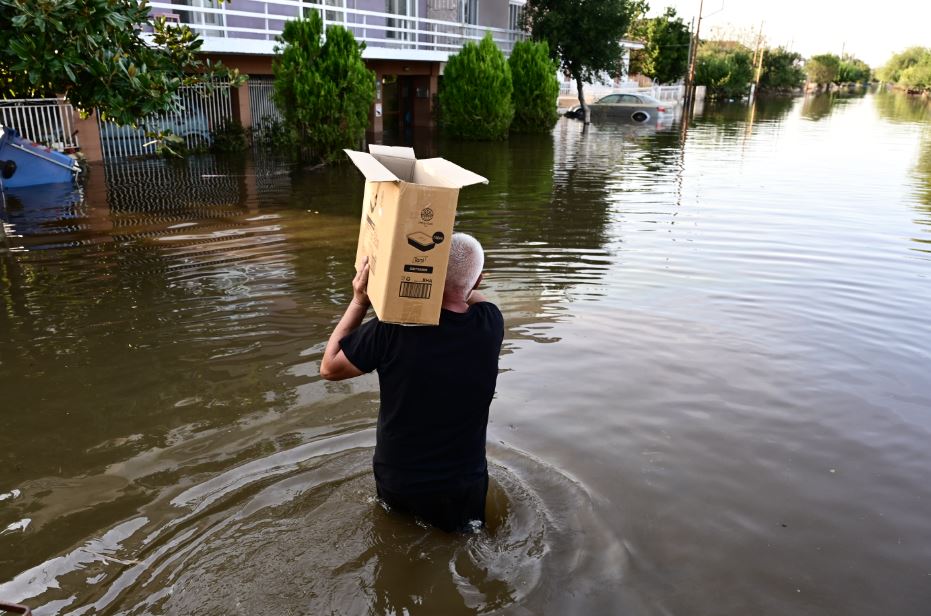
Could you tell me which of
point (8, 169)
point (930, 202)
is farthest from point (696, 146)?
point (8, 169)

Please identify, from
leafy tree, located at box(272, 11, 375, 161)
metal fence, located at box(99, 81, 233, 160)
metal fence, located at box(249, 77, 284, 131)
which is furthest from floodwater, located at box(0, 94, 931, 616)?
metal fence, located at box(249, 77, 284, 131)

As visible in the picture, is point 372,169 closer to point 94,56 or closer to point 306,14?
point 94,56

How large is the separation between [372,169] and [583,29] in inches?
1101

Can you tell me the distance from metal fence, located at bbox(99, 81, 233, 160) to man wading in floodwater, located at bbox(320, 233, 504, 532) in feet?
51.6

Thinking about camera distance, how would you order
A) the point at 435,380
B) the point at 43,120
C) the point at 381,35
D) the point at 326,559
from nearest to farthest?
the point at 435,380 → the point at 326,559 → the point at 43,120 → the point at 381,35

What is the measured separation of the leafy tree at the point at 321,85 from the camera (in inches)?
635

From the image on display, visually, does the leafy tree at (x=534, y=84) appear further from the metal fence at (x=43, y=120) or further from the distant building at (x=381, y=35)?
the metal fence at (x=43, y=120)

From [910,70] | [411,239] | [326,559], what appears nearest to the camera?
[411,239]

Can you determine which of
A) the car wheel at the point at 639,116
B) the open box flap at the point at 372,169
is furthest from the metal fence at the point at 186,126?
the car wheel at the point at 639,116

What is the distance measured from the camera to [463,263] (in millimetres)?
2768

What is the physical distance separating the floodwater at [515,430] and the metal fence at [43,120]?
5.18 metres

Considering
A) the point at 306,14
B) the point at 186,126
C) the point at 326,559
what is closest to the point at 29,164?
the point at 186,126

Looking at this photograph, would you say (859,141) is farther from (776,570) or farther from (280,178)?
(776,570)

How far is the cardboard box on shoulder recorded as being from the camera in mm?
2506
